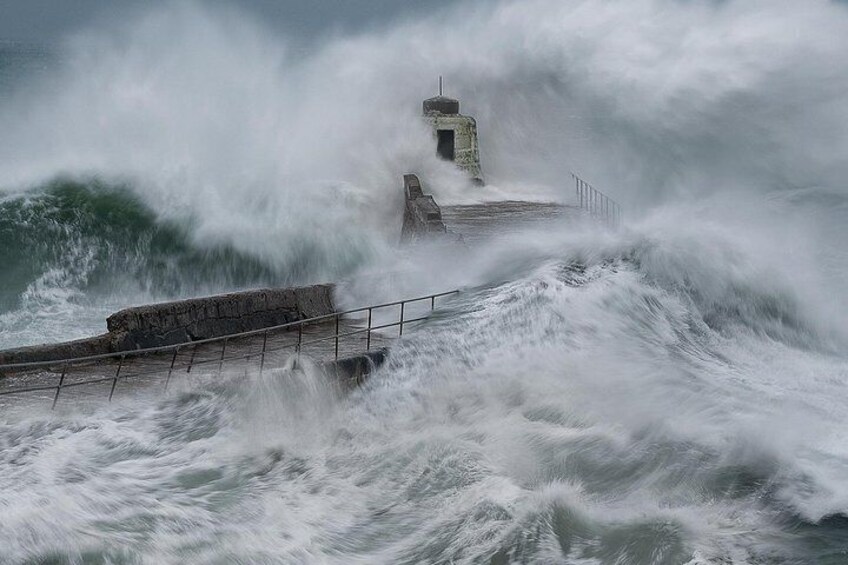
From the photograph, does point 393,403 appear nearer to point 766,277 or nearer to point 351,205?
point 766,277

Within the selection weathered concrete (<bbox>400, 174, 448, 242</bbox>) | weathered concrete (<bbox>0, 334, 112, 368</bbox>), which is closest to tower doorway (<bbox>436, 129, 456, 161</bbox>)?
weathered concrete (<bbox>400, 174, 448, 242</bbox>)

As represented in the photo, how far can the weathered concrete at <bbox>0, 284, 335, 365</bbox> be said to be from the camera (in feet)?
29.7

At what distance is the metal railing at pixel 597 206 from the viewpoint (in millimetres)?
15352

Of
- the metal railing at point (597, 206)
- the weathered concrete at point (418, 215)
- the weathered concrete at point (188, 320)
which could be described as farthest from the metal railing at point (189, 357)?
the metal railing at point (597, 206)

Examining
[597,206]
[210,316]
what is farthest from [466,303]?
[597,206]

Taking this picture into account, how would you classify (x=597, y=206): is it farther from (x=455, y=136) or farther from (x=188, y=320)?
(x=188, y=320)

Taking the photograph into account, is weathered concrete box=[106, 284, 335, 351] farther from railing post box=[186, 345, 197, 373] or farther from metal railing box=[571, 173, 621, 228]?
metal railing box=[571, 173, 621, 228]

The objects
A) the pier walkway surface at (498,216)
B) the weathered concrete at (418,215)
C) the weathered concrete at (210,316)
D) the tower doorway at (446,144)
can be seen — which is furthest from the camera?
the tower doorway at (446,144)

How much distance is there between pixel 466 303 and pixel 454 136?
Result: 10.1m

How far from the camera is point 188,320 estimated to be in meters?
9.85

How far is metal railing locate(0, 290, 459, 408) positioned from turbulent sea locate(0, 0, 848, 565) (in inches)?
16.9

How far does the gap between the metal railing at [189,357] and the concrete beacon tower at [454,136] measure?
9.61 m

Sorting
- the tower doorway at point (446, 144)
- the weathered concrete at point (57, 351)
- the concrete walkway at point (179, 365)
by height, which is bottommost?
the concrete walkway at point (179, 365)

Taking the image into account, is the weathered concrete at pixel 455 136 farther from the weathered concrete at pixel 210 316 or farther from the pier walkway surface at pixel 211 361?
the weathered concrete at pixel 210 316
